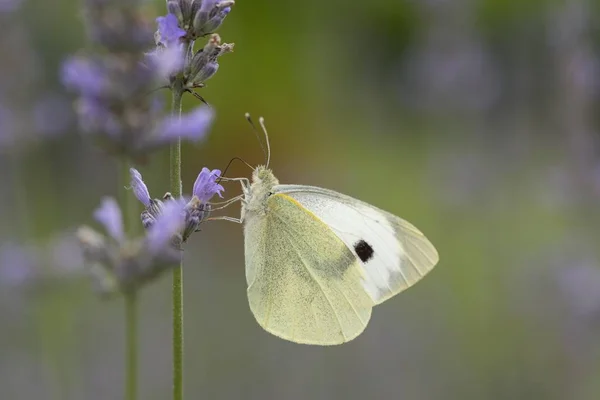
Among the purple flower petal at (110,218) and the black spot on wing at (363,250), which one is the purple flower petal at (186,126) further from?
the black spot on wing at (363,250)

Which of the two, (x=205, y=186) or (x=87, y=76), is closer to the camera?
(x=87, y=76)

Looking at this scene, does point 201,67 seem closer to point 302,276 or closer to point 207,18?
point 207,18

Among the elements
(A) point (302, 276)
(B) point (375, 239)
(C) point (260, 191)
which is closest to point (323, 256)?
(A) point (302, 276)

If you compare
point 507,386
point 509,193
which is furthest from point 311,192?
point 509,193

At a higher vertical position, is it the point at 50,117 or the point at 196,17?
the point at 50,117

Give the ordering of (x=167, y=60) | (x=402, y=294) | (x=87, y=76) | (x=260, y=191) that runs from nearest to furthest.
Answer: (x=87, y=76), (x=167, y=60), (x=260, y=191), (x=402, y=294)

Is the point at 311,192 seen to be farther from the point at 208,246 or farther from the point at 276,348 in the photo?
the point at 208,246
